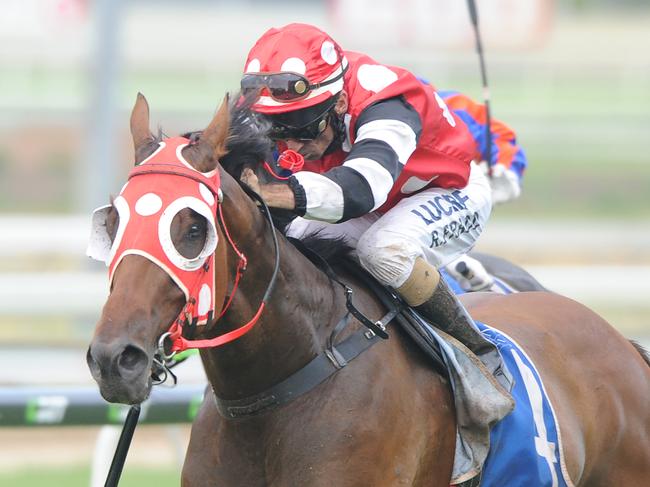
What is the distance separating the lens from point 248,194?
367cm

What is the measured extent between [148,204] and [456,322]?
1.35 metres

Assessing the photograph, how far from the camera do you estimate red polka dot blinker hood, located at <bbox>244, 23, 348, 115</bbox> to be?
3988mm

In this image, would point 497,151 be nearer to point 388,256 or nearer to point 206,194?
point 388,256

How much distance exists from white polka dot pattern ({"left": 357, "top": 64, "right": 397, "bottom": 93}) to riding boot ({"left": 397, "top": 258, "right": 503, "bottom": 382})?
56cm

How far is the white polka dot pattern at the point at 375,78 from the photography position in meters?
4.16

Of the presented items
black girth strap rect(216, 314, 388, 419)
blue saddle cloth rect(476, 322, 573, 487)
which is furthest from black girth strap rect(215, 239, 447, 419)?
blue saddle cloth rect(476, 322, 573, 487)

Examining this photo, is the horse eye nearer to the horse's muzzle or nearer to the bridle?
the bridle

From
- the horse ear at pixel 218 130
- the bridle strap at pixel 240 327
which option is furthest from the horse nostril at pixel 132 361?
the horse ear at pixel 218 130

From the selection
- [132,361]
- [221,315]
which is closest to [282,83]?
[221,315]

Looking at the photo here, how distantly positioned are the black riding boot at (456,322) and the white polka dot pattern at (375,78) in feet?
2.11

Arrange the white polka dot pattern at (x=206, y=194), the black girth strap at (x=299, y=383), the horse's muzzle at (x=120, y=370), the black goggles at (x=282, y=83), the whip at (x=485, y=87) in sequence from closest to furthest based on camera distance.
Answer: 1. the horse's muzzle at (x=120, y=370)
2. the white polka dot pattern at (x=206, y=194)
3. the black girth strap at (x=299, y=383)
4. the black goggles at (x=282, y=83)
5. the whip at (x=485, y=87)

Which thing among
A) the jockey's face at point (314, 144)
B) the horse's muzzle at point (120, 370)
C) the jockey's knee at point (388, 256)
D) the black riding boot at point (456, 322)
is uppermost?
the jockey's face at point (314, 144)

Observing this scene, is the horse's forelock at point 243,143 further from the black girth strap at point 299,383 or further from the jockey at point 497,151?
the jockey at point 497,151

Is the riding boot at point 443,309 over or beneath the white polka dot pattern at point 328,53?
beneath
